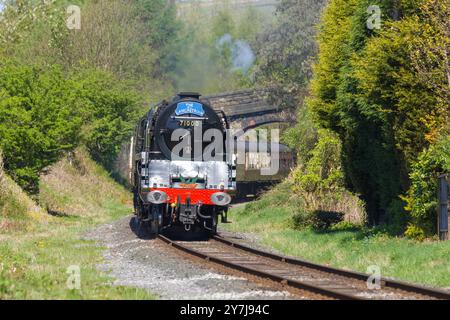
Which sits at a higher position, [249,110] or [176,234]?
[249,110]

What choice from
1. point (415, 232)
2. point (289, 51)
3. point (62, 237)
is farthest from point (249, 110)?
point (415, 232)

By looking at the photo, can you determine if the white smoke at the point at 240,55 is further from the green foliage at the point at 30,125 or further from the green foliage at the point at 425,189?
the green foliage at the point at 425,189

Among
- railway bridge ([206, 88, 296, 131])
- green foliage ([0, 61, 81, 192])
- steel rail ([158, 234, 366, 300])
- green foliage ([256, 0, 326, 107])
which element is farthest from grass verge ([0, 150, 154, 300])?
green foliage ([256, 0, 326, 107])

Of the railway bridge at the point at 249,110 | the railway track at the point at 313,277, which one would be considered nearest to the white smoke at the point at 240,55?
the railway bridge at the point at 249,110

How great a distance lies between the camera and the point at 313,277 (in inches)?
596

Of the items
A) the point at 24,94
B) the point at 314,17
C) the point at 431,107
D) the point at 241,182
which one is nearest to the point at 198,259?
the point at 431,107

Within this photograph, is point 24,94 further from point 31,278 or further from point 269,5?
point 269,5

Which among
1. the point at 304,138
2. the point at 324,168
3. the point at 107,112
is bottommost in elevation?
the point at 324,168

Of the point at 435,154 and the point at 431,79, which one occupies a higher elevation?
the point at 431,79

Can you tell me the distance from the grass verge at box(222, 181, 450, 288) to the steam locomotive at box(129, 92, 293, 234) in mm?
2313

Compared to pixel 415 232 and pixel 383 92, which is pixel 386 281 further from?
pixel 383 92

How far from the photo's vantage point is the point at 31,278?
13570mm

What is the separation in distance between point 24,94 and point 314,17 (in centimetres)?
2577

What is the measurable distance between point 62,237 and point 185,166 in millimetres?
4352
